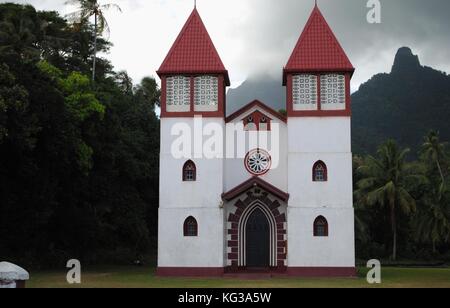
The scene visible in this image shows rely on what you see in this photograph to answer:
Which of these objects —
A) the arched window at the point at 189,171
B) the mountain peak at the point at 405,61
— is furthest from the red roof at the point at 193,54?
the mountain peak at the point at 405,61

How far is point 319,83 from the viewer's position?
85.5ft

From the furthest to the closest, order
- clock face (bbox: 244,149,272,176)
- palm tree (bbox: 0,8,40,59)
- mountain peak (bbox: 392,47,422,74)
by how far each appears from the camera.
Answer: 1. mountain peak (bbox: 392,47,422,74)
2. palm tree (bbox: 0,8,40,59)
3. clock face (bbox: 244,149,272,176)

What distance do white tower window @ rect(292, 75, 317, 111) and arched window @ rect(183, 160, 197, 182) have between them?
4.66 m

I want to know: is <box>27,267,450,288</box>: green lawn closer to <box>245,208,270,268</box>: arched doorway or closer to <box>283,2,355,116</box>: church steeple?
<box>245,208,270,268</box>: arched doorway

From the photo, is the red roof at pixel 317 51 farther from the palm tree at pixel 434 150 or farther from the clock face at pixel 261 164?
the palm tree at pixel 434 150

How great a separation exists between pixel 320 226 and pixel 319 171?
2140 millimetres

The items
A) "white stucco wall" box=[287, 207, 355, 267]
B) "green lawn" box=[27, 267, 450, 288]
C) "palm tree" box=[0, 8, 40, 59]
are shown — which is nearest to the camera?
"green lawn" box=[27, 267, 450, 288]

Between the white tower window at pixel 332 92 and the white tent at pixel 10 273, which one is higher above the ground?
the white tower window at pixel 332 92

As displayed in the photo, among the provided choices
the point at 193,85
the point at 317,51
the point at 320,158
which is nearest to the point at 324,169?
the point at 320,158

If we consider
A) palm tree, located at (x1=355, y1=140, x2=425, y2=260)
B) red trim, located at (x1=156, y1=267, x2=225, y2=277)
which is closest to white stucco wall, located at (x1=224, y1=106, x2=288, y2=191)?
red trim, located at (x1=156, y1=267, x2=225, y2=277)

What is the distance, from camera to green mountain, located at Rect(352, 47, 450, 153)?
6425 cm

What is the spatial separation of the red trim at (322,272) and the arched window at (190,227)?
4.00 meters

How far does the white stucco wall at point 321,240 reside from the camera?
25094 millimetres

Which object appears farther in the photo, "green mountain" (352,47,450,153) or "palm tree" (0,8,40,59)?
"green mountain" (352,47,450,153)
